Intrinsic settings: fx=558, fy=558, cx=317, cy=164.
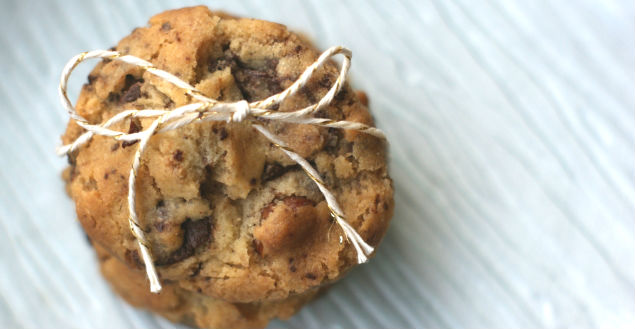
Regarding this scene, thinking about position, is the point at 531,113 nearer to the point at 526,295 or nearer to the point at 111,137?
the point at 526,295

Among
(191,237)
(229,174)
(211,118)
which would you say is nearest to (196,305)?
(191,237)

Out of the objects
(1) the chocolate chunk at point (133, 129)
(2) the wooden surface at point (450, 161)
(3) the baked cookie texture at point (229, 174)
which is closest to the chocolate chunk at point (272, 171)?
(3) the baked cookie texture at point (229, 174)

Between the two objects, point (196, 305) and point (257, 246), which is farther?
point (196, 305)

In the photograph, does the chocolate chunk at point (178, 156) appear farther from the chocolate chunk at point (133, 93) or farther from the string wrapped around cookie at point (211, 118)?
the chocolate chunk at point (133, 93)

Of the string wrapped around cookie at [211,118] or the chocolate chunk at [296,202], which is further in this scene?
the chocolate chunk at [296,202]

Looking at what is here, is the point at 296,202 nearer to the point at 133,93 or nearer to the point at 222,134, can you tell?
the point at 222,134

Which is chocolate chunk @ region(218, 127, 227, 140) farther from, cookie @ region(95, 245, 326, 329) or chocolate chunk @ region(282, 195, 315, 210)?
cookie @ region(95, 245, 326, 329)
